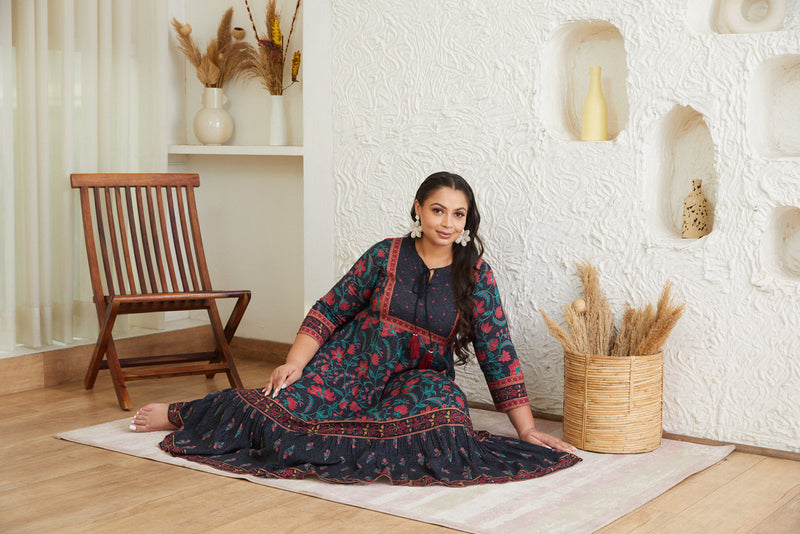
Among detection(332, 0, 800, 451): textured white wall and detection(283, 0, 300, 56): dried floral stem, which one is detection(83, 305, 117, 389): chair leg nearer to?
detection(332, 0, 800, 451): textured white wall

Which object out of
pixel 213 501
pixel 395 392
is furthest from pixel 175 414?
pixel 395 392

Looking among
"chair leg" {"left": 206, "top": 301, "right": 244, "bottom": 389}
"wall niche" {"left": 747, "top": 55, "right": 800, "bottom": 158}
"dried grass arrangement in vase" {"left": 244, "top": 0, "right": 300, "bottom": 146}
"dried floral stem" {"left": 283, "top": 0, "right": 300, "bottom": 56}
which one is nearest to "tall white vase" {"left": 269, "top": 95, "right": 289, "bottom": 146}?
"dried grass arrangement in vase" {"left": 244, "top": 0, "right": 300, "bottom": 146}

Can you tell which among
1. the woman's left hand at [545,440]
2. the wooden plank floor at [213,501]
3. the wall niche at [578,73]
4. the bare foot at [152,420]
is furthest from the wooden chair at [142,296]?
the wall niche at [578,73]

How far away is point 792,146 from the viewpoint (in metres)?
3.11

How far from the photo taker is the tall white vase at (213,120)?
470 cm

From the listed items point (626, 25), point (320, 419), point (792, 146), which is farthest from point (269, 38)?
point (792, 146)

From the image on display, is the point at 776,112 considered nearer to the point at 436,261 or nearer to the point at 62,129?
the point at 436,261

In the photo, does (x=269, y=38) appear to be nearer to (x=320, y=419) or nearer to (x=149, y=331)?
(x=149, y=331)

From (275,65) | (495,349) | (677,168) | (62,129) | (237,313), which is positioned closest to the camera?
(495,349)

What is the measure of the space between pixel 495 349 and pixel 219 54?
248 cm

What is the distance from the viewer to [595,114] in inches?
134

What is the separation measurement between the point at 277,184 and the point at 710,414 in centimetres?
256

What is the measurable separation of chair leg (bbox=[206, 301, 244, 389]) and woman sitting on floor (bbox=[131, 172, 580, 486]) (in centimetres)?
70

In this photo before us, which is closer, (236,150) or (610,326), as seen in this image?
(610,326)
